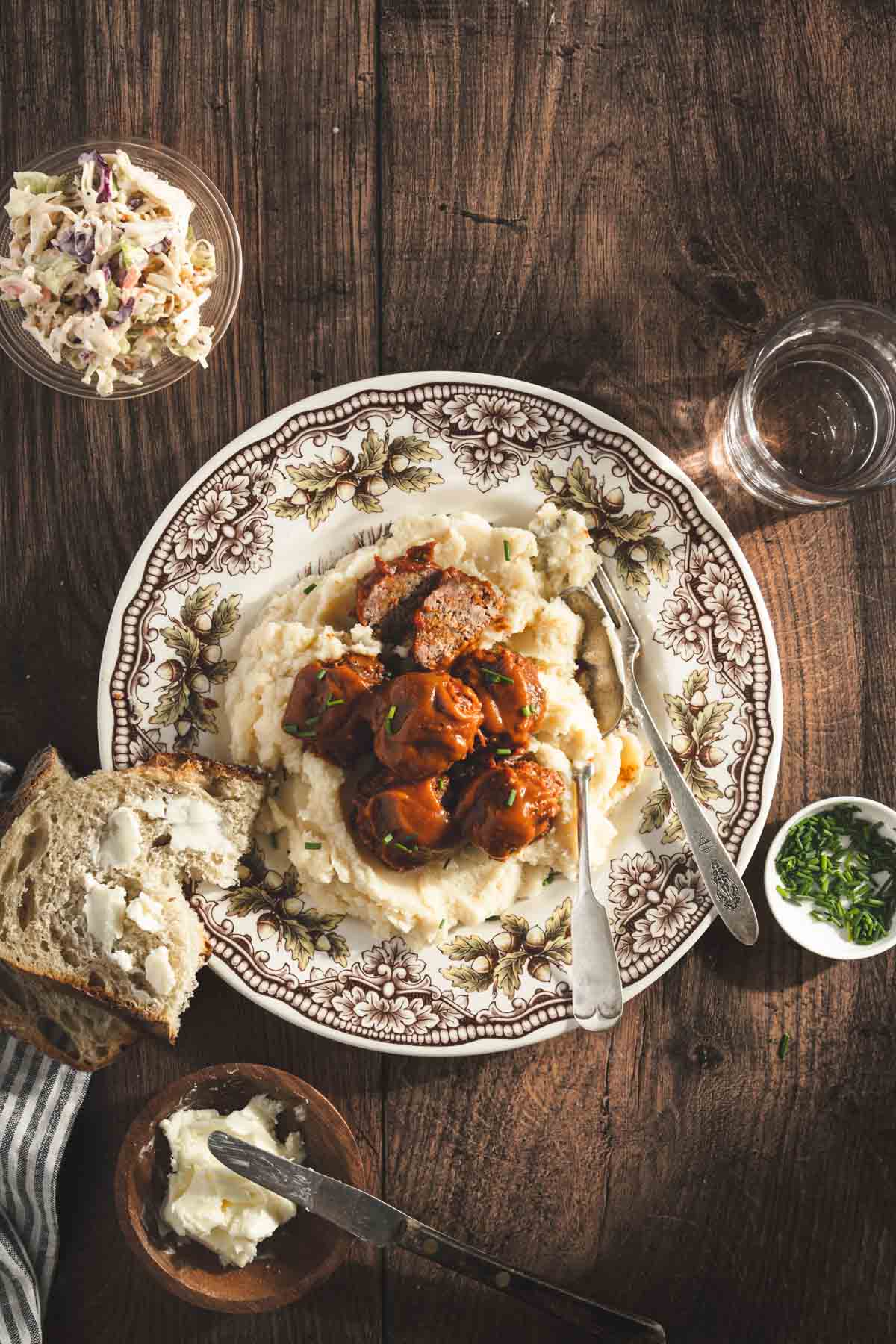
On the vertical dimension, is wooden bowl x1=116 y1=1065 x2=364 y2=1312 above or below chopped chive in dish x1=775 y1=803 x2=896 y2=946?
below

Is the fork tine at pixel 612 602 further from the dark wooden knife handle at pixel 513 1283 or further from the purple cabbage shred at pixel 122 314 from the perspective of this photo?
the dark wooden knife handle at pixel 513 1283

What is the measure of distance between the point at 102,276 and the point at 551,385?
194cm

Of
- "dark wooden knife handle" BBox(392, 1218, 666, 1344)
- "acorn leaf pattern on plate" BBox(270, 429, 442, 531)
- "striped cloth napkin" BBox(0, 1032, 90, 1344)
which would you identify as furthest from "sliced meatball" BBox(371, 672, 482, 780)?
"striped cloth napkin" BBox(0, 1032, 90, 1344)

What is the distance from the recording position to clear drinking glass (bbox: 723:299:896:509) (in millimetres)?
4594

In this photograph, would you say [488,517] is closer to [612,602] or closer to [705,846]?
[612,602]

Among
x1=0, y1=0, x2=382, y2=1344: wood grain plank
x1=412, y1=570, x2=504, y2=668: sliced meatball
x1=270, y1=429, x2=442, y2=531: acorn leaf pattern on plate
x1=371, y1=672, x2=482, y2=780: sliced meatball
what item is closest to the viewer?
x1=371, y1=672, x2=482, y2=780: sliced meatball

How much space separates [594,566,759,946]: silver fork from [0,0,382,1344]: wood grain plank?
6.69ft

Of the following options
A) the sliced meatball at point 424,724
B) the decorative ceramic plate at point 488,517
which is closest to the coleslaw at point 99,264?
the decorative ceramic plate at point 488,517

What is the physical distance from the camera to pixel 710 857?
13.9 ft

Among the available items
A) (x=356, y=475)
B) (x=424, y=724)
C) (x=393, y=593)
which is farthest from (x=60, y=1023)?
(x=356, y=475)

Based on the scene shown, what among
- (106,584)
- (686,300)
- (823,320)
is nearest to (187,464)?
(106,584)

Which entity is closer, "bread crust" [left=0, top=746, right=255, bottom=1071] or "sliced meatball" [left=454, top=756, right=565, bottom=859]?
"sliced meatball" [left=454, top=756, right=565, bottom=859]

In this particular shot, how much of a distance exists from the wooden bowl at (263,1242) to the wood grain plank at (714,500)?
0.37 metres

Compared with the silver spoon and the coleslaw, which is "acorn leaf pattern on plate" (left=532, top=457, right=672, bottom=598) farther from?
the coleslaw
